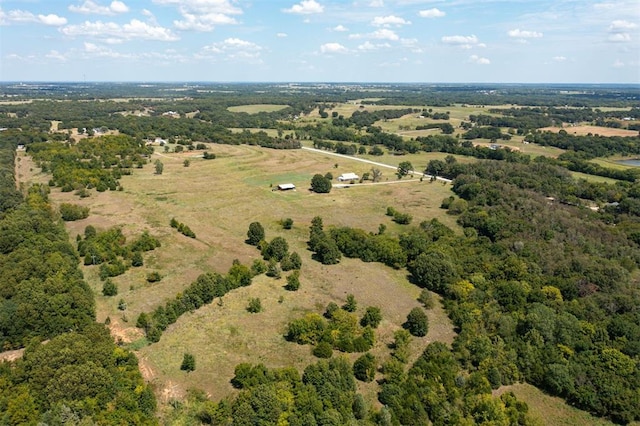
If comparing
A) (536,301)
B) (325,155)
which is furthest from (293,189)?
(536,301)

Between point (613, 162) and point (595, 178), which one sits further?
point (613, 162)

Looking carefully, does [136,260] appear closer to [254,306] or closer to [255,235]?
[255,235]

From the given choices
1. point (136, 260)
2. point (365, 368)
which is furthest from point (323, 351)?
point (136, 260)

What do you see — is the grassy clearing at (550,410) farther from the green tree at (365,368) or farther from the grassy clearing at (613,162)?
the grassy clearing at (613,162)

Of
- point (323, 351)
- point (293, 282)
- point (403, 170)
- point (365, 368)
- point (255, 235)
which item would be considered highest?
point (403, 170)

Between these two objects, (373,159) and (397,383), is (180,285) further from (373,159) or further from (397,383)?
(373,159)
